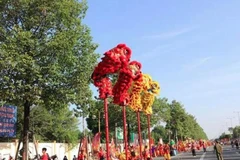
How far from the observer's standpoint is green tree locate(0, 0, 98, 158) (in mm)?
16953

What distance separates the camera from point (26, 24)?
59.6 ft

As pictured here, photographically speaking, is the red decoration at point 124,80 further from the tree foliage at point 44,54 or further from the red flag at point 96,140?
the red flag at point 96,140

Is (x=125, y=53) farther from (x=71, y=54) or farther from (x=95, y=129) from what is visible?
(x=95, y=129)

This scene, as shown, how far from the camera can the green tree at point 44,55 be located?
1695cm

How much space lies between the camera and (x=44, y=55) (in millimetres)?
17719

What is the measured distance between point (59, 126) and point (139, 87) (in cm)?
4135

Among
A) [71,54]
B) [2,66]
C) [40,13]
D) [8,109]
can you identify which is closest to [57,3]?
[40,13]

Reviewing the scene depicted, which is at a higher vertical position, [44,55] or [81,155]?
[44,55]

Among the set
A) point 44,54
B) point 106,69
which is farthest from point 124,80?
point 44,54

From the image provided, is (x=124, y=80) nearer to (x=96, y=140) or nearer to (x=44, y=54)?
(x=44, y=54)

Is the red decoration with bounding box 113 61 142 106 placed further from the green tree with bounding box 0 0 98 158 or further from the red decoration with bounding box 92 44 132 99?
the green tree with bounding box 0 0 98 158

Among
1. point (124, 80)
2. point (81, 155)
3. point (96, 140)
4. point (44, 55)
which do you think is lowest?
point (81, 155)

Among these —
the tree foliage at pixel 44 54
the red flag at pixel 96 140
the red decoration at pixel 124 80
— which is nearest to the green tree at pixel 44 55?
the tree foliage at pixel 44 54

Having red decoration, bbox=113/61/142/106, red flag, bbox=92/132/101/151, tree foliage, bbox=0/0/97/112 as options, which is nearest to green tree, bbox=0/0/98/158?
tree foliage, bbox=0/0/97/112
